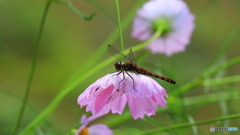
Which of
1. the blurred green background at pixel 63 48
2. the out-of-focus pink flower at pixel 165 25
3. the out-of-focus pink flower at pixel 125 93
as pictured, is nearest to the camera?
the out-of-focus pink flower at pixel 125 93

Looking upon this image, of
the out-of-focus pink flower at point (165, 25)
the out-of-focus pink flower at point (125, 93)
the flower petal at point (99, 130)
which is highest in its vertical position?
the out-of-focus pink flower at point (165, 25)

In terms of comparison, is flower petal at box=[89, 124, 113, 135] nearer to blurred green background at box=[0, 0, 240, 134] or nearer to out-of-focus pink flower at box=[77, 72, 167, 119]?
out-of-focus pink flower at box=[77, 72, 167, 119]

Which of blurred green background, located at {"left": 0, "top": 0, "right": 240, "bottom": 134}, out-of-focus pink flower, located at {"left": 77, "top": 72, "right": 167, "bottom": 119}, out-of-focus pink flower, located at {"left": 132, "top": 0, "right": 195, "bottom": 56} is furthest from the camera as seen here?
blurred green background, located at {"left": 0, "top": 0, "right": 240, "bottom": 134}

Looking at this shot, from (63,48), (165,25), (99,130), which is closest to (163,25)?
(165,25)

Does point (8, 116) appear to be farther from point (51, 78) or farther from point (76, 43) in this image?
point (76, 43)

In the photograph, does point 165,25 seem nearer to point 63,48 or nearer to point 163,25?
point 163,25

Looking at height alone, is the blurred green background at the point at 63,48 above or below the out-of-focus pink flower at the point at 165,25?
above

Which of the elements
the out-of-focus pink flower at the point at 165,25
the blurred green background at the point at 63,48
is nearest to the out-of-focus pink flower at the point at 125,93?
the out-of-focus pink flower at the point at 165,25

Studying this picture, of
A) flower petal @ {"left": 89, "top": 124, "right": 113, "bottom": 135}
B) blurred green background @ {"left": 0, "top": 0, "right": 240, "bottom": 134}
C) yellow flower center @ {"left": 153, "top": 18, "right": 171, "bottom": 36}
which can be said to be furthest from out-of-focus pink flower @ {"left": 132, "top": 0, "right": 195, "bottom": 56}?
blurred green background @ {"left": 0, "top": 0, "right": 240, "bottom": 134}

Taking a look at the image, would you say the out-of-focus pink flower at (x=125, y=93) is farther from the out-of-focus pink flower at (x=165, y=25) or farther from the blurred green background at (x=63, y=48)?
the blurred green background at (x=63, y=48)
